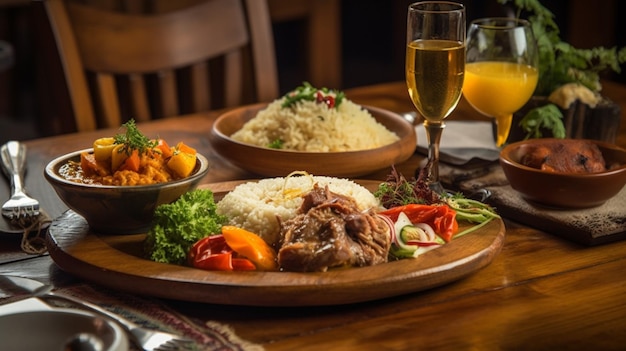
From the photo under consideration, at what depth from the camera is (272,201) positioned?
1.69 m

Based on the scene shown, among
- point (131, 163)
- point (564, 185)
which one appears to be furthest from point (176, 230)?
point (564, 185)

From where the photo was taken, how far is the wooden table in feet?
4.33

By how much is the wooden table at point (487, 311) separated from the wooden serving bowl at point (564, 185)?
12 centimetres

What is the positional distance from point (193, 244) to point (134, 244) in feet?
0.53

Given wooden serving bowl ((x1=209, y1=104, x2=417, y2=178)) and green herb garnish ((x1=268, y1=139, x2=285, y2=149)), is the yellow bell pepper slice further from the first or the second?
green herb garnish ((x1=268, y1=139, x2=285, y2=149))

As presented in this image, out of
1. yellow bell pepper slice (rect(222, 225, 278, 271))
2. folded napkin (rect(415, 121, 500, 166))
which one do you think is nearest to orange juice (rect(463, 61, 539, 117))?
folded napkin (rect(415, 121, 500, 166))

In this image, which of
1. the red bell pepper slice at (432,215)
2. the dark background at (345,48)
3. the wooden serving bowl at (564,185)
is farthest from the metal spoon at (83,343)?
the dark background at (345,48)

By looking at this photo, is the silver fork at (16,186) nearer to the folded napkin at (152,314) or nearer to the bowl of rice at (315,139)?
the folded napkin at (152,314)

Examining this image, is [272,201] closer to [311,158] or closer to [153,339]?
[311,158]

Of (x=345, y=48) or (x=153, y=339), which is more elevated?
(x=153, y=339)

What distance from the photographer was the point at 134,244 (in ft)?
5.36

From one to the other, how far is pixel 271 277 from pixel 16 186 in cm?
88

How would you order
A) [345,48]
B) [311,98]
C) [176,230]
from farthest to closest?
[345,48] → [311,98] → [176,230]

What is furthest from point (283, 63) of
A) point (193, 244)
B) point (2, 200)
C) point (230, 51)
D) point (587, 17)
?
point (193, 244)
